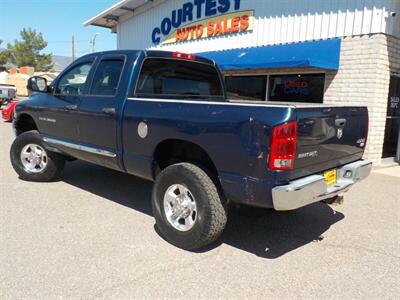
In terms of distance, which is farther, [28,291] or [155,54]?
[155,54]

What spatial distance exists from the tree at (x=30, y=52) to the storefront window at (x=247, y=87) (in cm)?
6793

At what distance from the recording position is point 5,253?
369 cm

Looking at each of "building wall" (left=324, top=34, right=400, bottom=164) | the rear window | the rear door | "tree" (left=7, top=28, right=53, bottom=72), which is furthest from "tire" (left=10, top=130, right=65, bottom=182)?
"tree" (left=7, top=28, right=53, bottom=72)

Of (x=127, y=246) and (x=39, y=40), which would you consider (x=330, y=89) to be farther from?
(x=39, y=40)

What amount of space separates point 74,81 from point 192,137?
262 cm

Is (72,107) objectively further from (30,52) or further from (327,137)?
(30,52)

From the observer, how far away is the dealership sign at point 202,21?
37.6 feet

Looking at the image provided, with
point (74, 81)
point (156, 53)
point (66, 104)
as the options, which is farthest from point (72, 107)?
point (156, 53)

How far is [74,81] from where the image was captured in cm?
559

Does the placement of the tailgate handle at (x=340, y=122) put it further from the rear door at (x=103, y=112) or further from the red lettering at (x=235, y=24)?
the red lettering at (x=235, y=24)

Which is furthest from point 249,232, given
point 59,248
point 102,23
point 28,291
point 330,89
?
point 102,23

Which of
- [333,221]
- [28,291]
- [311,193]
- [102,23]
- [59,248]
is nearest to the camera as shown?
[28,291]

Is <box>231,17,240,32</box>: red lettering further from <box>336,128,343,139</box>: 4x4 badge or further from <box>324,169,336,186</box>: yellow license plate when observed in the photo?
<box>324,169,336,186</box>: yellow license plate

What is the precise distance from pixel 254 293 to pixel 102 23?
17460 millimetres
